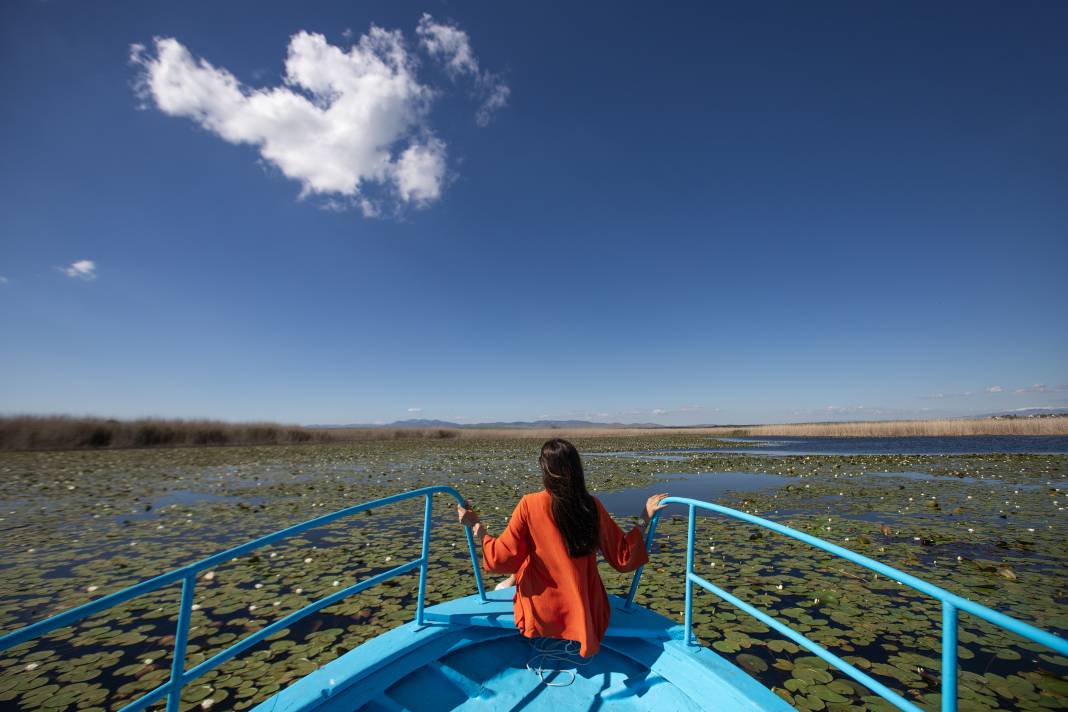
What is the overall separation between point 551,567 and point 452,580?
3665 mm

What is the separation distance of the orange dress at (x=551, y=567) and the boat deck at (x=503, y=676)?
10.9 inches

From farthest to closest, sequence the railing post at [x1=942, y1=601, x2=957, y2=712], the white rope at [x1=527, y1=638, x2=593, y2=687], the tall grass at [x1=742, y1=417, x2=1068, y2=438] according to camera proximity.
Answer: the tall grass at [x1=742, y1=417, x2=1068, y2=438]
the white rope at [x1=527, y1=638, x2=593, y2=687]
the railing post at [x1=942, y1=601, x2=957, y2=712]

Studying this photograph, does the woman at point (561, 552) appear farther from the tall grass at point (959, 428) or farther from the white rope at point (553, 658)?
the tall grass at point (959, 428)

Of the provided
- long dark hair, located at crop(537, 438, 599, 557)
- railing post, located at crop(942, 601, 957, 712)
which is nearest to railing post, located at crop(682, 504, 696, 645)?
long dark hair, located at crop(537, 438, 599, 557)

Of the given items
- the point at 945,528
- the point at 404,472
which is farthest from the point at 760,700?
the point at 404,472

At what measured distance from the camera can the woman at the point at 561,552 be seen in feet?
9.07

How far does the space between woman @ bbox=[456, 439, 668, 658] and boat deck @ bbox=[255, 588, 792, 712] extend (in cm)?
27

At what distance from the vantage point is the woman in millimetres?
2766

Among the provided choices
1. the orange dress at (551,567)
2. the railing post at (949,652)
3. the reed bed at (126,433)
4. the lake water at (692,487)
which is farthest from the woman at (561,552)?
the reed bed at (126,433)

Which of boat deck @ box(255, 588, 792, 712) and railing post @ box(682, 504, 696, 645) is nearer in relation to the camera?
boat deck @ box(255, 588, 792, 712)

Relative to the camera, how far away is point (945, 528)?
27.4ft

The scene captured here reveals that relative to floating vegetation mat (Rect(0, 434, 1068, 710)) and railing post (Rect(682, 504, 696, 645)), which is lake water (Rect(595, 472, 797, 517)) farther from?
railing post (Rect(682, 504, 696, 645))

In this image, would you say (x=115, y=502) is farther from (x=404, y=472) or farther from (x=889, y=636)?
(x=889, y=636)

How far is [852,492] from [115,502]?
2040 centimetres
